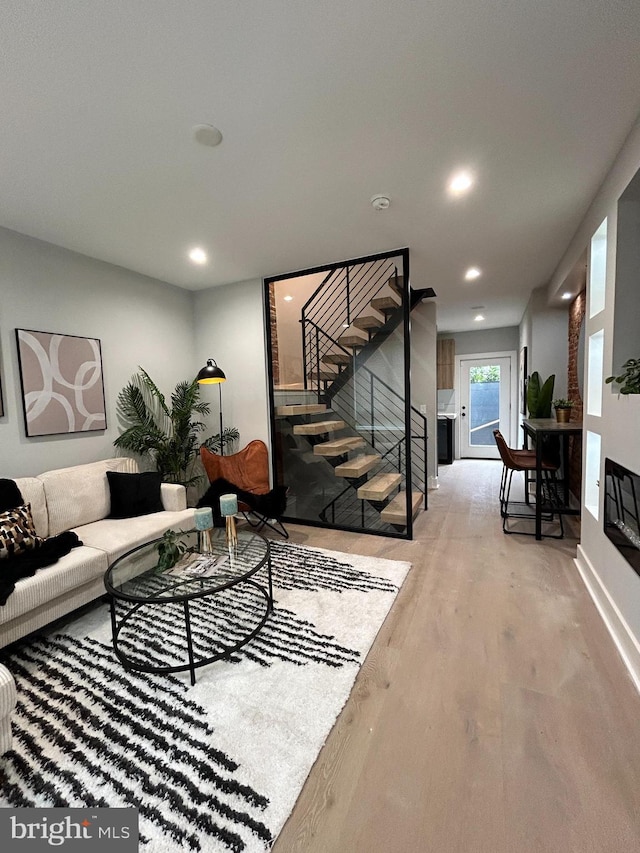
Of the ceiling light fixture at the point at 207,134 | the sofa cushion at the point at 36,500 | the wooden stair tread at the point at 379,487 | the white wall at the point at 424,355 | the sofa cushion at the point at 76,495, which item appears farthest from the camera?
the white wall at the point at 424,355

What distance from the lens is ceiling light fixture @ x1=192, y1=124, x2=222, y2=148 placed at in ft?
5.79

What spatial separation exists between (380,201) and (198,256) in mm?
1794

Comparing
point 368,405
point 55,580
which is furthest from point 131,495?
point 368,405

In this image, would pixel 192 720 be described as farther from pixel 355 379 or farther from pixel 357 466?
pixel 355 379

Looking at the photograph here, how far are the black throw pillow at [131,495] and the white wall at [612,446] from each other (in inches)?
129

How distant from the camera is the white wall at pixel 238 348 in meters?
4.07

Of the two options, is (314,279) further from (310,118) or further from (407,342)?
(310,118)

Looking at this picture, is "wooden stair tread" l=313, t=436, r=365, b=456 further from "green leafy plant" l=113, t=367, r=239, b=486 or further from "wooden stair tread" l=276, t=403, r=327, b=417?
"green leafy plant" l=113, t=367, r=239, b=486

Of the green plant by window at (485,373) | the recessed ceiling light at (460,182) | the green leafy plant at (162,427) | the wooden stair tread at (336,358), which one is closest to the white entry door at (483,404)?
the green plant by window at (485,373)

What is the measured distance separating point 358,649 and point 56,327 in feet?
11.1

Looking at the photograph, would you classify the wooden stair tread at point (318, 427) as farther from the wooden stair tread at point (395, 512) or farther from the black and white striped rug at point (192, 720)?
the black and white striped rug at point (192, 720)

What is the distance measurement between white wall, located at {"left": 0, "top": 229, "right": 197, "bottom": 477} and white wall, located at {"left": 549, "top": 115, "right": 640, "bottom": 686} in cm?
398

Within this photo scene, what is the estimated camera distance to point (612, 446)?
212cm

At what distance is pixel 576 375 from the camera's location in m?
4.11
